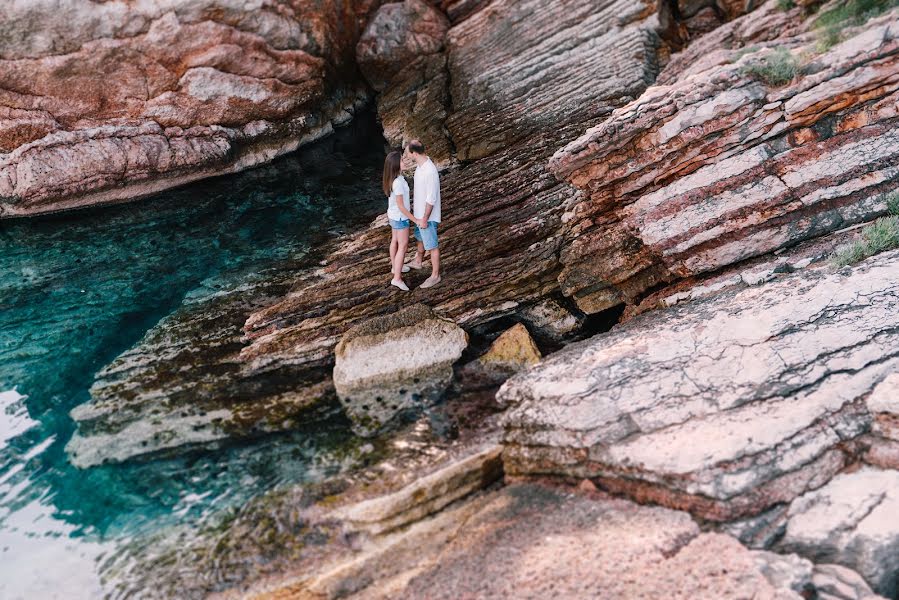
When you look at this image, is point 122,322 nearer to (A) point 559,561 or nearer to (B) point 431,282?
(B) point 431,282

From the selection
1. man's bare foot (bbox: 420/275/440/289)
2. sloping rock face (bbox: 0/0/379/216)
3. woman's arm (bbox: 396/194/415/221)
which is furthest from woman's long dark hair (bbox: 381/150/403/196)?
sloping rock face (bbox: 0/0/379/216)

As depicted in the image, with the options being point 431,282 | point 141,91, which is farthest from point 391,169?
point 141,91

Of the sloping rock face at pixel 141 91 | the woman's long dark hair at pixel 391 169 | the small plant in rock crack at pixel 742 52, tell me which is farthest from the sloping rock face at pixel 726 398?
the sloping rock face at pixel 141 91

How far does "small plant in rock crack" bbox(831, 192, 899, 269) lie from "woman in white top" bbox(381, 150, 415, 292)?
236 inches

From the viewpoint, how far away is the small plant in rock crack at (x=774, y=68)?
8539 mm

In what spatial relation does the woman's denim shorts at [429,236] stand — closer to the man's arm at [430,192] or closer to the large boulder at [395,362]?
the man's arm at [430,192]

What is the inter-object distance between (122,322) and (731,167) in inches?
437

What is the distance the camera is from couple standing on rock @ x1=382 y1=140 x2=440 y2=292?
9625 mm

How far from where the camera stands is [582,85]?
15000mm

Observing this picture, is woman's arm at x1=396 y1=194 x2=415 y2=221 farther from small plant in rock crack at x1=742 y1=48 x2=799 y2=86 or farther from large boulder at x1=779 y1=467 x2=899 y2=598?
large boulder at x1=779 y1=467 x2=899 y2=598

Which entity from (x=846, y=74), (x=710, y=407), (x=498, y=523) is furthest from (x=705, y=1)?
(x=498, y=523)

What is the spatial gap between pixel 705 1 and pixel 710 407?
14512 millimetres

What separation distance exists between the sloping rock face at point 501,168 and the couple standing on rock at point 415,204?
478 mm

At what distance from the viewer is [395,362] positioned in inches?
363
